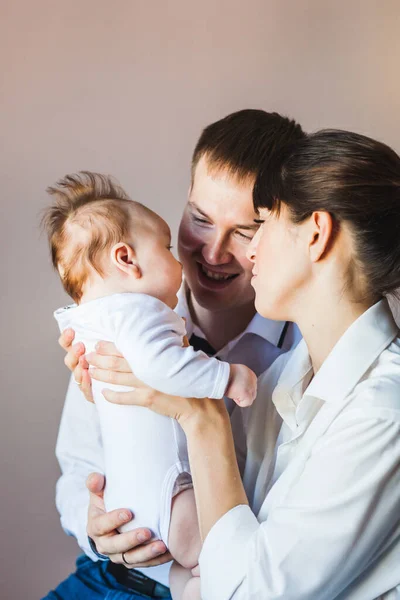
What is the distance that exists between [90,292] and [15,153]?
89cm

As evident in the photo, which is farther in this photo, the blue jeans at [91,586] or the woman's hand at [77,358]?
the blue jeans at [91,586]

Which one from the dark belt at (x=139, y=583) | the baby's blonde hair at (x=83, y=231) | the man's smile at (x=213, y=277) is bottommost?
the dark belt at (x=139, y=583)

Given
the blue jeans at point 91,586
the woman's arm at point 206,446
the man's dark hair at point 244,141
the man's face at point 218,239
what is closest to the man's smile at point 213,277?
the man's face at point 218,239

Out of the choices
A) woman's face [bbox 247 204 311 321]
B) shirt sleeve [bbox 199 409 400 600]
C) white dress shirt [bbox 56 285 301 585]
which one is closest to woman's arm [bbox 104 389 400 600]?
shirt sleeve [bbox 199 409 400 600]

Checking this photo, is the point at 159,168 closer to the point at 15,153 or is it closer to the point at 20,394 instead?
the point at 15,153

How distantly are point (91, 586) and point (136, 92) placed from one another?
4.85 ft

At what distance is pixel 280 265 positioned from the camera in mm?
1377

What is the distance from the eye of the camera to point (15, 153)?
2.19 metres

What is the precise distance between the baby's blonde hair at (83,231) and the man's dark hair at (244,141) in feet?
1.03

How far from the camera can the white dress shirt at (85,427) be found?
184cm

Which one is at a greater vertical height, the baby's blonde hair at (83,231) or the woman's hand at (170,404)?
the baby's blonde hair at (83,231)

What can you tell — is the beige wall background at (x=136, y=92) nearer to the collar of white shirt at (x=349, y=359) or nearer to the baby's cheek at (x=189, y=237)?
the baby's cheek at (x=189, y=237)

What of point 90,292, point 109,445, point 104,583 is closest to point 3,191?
point 90,292

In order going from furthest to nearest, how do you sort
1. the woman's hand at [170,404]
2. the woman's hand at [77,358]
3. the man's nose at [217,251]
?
the man's nose at [217,251] < the woman's hand at [77,358] < the woman's hand at [170,404]
